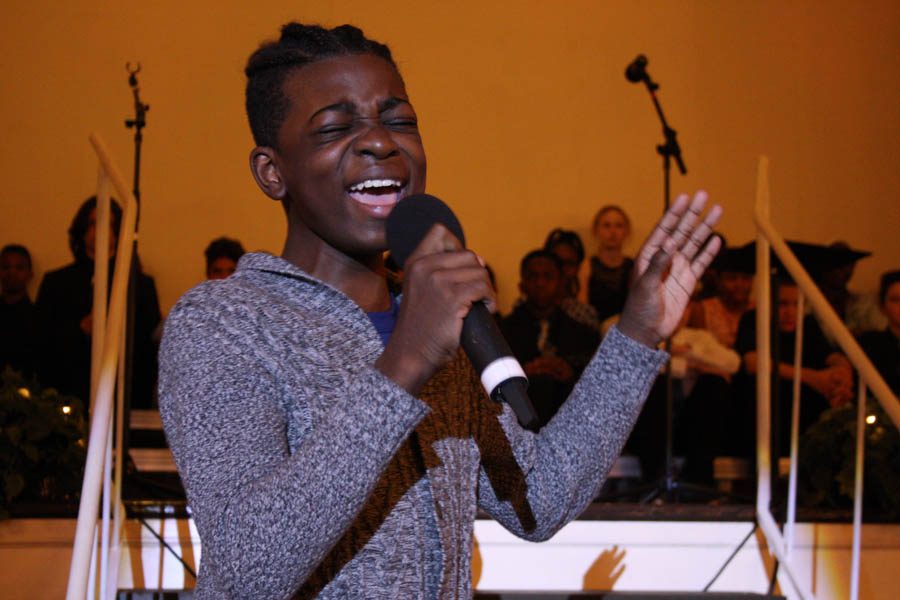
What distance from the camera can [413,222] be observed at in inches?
50.6

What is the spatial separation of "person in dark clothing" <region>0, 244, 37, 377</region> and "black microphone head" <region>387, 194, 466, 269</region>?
143 inches

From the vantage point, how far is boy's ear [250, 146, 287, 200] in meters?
1.47

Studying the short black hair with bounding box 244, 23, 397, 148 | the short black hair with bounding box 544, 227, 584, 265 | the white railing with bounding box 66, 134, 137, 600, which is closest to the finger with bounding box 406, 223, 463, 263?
the short black hair with bounding box 244, 23, 397, 148

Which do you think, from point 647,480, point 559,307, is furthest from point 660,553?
point 559,307

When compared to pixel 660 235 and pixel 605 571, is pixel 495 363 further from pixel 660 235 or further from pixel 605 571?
pixel 605 571

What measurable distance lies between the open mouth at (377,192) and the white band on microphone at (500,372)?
1.12 feet

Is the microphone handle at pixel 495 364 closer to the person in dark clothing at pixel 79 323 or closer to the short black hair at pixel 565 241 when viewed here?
the person in dark clothing at pixel 79 323

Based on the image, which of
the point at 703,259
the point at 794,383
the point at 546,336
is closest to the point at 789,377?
the point at 546,336

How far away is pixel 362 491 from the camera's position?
111 cm

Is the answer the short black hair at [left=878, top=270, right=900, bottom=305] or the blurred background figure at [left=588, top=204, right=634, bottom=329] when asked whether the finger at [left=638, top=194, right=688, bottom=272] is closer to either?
the short black hair at [left=878, top=270, right=900, bottom=305]

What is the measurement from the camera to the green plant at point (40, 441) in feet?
10.3

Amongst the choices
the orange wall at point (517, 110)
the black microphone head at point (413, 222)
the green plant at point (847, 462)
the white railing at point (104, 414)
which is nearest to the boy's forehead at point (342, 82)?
the black microphone head at point (413, 222)

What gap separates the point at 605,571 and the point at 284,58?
2.11m

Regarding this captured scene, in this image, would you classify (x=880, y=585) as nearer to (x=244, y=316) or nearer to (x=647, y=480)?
(x=647, y=480)
